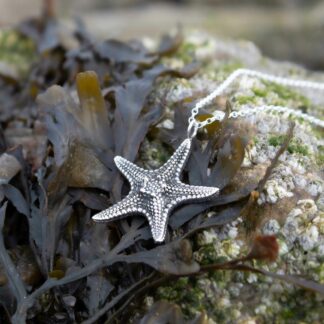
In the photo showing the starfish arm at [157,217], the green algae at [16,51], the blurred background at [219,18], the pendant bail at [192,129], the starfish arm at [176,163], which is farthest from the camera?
the blurred background at [219,18]

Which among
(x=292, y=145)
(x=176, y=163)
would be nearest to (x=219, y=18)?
(x=292, y=145)

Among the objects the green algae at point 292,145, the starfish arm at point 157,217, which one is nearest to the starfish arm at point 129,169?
the starfish arm at point 157,217

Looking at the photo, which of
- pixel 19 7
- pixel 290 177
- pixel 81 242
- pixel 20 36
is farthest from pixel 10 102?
pixel 19 7

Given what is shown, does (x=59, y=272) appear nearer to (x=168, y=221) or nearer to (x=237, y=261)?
(x=168, y=221)

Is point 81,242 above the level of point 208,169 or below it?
below

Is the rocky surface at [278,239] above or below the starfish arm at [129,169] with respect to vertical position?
below

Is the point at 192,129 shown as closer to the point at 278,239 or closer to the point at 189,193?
the point at 189,193

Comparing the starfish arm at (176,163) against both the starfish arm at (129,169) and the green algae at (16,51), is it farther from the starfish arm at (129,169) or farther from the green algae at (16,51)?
the green algae at (16,51)
